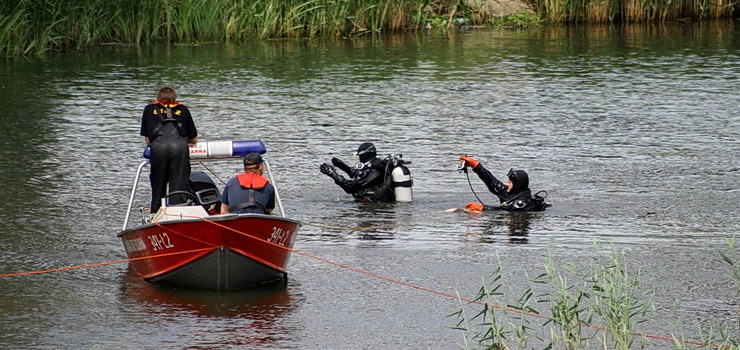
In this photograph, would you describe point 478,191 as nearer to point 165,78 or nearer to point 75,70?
point 165,78

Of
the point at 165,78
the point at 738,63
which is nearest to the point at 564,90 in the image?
the point at 738,63

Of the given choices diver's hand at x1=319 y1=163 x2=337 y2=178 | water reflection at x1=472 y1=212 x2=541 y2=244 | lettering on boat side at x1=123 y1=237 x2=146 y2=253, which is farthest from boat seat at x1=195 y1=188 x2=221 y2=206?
diver's hand at x1=319 y1=163 x2=337 y2=178

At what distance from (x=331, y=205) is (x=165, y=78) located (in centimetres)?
1247

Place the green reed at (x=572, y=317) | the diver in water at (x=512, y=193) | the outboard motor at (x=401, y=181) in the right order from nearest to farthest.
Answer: the green reed at (x=572, y=317) < the diver in water at (x=512, y=193) < the outboard motor at (x=401, y=181)

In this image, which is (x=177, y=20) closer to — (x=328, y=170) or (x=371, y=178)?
(x=328, y=170)

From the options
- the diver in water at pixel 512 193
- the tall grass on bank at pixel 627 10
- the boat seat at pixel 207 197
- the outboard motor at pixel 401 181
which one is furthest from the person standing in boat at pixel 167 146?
the tall grass on bank at pixel 627 10

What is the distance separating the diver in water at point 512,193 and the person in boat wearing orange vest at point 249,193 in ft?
14.2

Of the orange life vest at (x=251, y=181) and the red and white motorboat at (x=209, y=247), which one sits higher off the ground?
the orange life vest at (x=251, y=181)

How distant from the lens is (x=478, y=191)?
691 inches

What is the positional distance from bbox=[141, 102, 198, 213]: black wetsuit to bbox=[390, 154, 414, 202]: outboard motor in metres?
4.23

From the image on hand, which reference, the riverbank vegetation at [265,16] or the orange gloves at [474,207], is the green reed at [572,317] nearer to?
the orange gloves at [474,207]

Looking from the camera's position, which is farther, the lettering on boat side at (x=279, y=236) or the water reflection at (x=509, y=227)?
the water reflection at (x=509, y=227)

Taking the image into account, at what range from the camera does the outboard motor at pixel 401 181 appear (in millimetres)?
16172

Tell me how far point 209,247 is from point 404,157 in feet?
28.2
